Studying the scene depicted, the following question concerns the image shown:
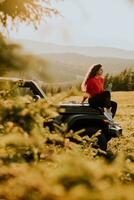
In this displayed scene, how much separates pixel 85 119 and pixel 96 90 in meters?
1.47

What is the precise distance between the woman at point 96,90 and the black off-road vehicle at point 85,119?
0.37 meters

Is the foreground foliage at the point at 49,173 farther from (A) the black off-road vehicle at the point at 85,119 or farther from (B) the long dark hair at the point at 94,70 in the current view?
(B) the long dark hair at the point at 94,70

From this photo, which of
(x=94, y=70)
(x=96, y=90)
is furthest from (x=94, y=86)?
(x=94, y=70)

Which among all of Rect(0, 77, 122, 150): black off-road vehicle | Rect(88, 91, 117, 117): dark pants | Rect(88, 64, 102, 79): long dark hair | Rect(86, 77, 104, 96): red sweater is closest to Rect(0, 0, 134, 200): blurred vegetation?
Rect(0, 77, 122, 150): black off-road vehicle

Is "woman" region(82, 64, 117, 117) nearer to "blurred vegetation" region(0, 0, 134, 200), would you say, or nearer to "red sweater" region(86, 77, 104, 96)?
"red sweater" region(86, 77, 104, 96)

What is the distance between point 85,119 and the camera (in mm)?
10117

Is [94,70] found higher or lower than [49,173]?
lower

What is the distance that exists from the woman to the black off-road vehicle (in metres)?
0.37

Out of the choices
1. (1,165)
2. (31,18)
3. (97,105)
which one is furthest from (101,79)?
(1,165)

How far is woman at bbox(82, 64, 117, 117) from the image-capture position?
35.8 ft

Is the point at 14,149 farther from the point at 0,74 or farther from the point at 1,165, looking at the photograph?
the point at 0,74

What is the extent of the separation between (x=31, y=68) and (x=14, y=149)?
457 mm

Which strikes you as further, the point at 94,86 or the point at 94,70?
the point at 94,70

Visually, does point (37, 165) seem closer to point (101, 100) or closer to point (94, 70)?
point (101, 100)
